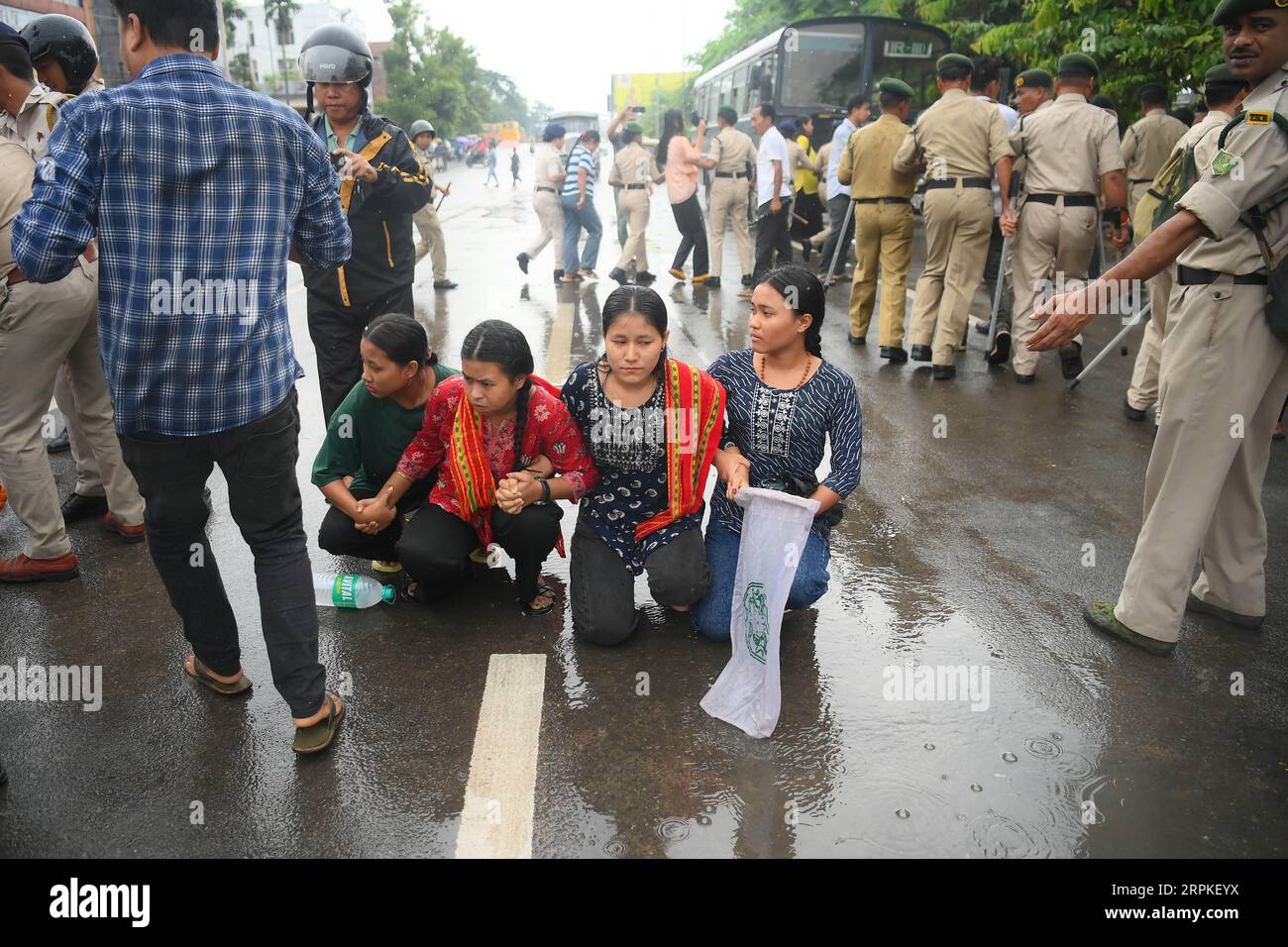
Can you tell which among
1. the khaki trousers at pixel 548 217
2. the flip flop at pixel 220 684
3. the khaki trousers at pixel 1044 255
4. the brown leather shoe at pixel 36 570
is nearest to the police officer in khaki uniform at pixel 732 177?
the khaki trousers at pixel 548 217

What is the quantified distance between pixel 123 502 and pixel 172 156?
7.78 ft

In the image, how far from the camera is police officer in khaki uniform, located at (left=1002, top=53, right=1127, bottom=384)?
6.48 m

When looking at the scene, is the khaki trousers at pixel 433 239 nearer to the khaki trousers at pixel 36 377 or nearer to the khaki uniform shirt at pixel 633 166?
the khaki uniform shirt at pixel 633 166

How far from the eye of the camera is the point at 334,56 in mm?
4105

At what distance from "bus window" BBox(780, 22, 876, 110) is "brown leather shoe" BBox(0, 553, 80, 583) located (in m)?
15.0

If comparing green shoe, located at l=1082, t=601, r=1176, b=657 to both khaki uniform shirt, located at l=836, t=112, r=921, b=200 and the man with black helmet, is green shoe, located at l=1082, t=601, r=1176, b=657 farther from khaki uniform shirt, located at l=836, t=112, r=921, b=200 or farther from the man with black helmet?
khaki uniform shirt, located at l=836, t=112, r=921, b=200

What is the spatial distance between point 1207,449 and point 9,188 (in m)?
4.34

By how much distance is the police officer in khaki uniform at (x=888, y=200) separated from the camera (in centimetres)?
739

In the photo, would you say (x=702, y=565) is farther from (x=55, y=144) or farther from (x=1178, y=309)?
(x=55, y=144)

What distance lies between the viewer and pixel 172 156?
2318 millimetres

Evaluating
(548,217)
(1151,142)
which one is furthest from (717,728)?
(548,217)

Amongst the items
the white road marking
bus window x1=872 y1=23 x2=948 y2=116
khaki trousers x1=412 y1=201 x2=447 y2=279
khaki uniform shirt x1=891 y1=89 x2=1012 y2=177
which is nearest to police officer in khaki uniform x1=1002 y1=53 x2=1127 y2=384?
khaki uniform shirt x1=891 y1=89 x2=1012 y2=177

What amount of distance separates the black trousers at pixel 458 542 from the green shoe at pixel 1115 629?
2006mm
